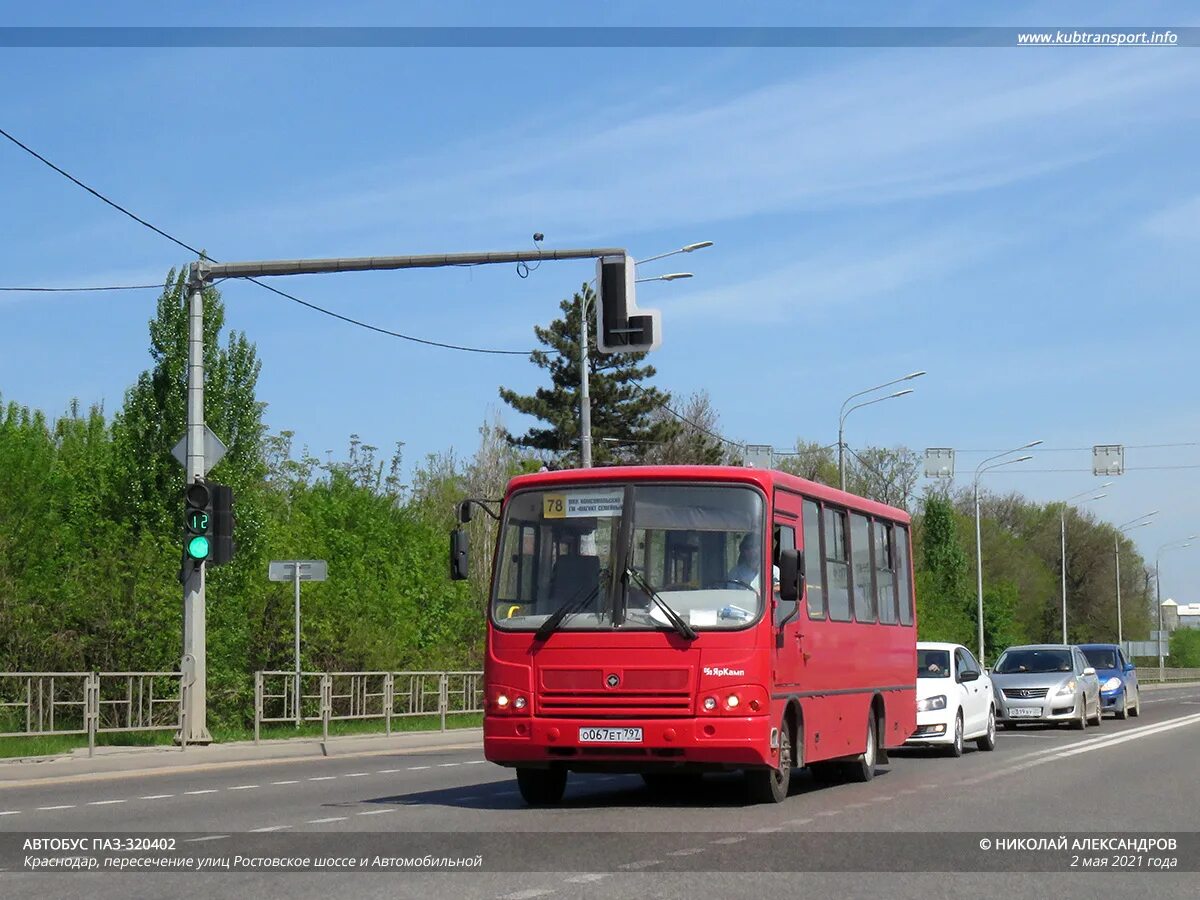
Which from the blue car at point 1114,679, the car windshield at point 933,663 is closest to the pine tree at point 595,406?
the blue car at point 1114,679

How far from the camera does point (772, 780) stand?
15875mm

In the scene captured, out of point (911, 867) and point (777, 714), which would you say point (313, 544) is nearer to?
point (777, 714)

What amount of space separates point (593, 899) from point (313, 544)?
3854cm

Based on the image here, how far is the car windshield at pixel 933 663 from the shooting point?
86.4 feet

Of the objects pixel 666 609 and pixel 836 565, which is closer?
pixel 666 609

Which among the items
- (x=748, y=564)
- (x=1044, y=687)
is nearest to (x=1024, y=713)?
(x=1044, y=687)

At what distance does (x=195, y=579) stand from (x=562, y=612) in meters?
10.4

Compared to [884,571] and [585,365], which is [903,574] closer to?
[884,571]

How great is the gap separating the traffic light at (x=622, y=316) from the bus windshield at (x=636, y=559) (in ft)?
18.7

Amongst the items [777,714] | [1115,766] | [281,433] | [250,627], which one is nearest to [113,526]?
[250,627]

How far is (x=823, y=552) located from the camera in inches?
699

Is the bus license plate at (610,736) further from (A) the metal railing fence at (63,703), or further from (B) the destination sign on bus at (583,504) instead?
(A) the metal railing fence at (63,703)

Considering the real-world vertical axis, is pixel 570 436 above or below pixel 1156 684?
above

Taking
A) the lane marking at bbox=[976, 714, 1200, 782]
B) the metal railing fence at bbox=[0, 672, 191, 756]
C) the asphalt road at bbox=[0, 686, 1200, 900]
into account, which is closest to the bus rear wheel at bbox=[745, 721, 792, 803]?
the asphalt road at bbox=[0, 686, 1200, 900]
